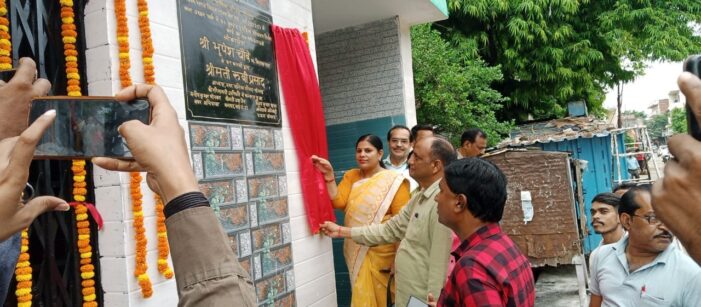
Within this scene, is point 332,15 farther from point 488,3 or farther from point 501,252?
point 488,3

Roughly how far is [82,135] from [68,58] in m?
1.24

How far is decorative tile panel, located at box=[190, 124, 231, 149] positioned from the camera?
2.74 metres

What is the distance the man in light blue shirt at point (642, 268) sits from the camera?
2.34 m

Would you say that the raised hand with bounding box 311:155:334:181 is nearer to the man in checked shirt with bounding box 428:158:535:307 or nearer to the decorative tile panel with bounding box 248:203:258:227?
the decorative tile panel with bounding box 248:203:258:227

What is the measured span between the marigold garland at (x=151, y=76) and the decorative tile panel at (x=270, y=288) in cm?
79

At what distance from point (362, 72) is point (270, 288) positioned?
11.5ft

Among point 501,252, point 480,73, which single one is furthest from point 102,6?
point 480,73

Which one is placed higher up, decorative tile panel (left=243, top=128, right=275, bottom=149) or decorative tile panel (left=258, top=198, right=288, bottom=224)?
decorative tile panel (left=243, top=128, right=275, bottom=149)

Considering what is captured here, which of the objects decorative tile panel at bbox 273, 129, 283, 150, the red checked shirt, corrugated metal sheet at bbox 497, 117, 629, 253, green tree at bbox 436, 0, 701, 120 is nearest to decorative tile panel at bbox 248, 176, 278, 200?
decorative tile panel at bbox 273, 129, 283, 150

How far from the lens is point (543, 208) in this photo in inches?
220

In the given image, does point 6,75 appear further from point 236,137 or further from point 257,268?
point 257,268

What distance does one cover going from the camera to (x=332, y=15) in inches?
223

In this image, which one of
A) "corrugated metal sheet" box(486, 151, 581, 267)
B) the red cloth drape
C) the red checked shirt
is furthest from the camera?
"corrugated metal sheet" box(486, 151, 581, 267)

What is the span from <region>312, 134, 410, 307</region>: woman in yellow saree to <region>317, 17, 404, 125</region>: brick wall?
187 cm
